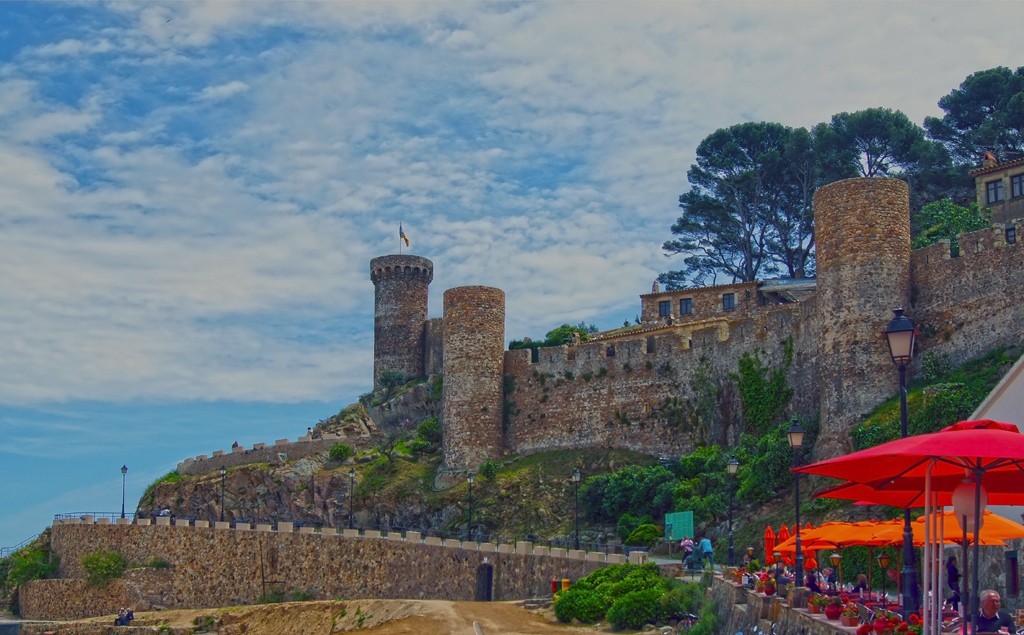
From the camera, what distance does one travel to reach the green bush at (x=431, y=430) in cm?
5803

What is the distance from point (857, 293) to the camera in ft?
130

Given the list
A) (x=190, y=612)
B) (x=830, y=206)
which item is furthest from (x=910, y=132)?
(x=190, y=612)

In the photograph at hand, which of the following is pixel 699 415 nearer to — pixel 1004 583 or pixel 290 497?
pixel 290 497

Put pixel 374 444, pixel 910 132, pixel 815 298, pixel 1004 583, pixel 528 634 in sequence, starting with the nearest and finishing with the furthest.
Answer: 1. pixel 1004 583
2. pixel 528 634
3. pixel 815 298
4. pixel 374 444
5. pixel 910 132

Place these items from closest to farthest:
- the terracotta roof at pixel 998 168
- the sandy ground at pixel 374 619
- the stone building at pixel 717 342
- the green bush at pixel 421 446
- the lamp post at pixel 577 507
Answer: the sandy ground at pixel 374 619, the stone building at pixel 717 342, the lamp post at pixel 577 507, the green bush at pixel 421 446, the terracotta roof at pixel 998 168

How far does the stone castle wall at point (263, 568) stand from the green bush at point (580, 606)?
201 inches

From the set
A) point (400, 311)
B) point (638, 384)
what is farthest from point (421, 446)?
point (400, 311)

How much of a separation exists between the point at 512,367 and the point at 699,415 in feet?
34.3

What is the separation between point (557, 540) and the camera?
4641 centimetres

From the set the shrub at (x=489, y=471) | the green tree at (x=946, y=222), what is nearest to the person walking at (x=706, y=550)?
the shrub at (x=489, y=471)

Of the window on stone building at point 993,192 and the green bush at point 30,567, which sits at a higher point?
the window on stone building at point 993,192

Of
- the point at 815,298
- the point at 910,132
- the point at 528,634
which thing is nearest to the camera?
the point at 528,634

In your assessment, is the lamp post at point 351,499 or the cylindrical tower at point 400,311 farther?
the cylindrical tower at point 400,311

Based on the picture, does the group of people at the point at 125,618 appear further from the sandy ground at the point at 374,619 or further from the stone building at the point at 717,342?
the stone building at the point at 717,342
